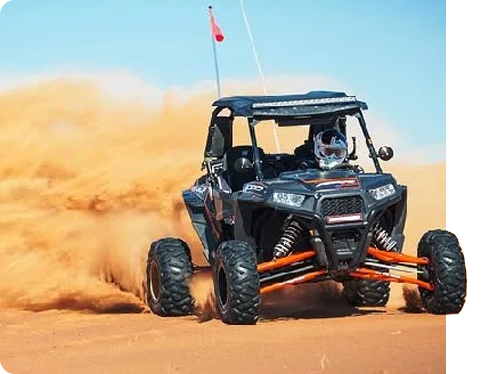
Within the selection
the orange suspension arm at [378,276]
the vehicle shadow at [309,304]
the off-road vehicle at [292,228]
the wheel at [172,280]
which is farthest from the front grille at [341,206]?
the wheel at [172,280]

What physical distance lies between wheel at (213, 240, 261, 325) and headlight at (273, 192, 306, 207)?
46cm

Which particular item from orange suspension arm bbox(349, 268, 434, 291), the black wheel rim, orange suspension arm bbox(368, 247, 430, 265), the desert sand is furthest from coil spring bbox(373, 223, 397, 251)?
the black wheel rim

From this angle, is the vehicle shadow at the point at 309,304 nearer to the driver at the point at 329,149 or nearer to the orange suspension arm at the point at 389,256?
the orange suspension arm at the point at 389,256

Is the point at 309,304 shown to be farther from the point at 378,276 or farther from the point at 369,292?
the point at 378,276

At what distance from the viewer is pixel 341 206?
11.1m

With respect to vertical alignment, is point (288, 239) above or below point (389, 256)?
above

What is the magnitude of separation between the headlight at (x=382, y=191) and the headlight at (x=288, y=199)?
0.58 meters

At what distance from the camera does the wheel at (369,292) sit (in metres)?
13.1

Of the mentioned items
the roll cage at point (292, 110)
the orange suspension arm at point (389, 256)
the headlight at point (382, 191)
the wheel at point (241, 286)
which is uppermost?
the roll cage at point (292, 110)

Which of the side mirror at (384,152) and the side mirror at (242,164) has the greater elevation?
the side mirror at (384,152)

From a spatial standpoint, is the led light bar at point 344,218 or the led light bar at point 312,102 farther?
the led light bar at point 312,102

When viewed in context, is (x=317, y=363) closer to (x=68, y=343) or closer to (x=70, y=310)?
(x=68, y=343)

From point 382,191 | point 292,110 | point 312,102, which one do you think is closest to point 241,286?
point 382,191

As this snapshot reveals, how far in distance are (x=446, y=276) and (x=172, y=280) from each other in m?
2.49
